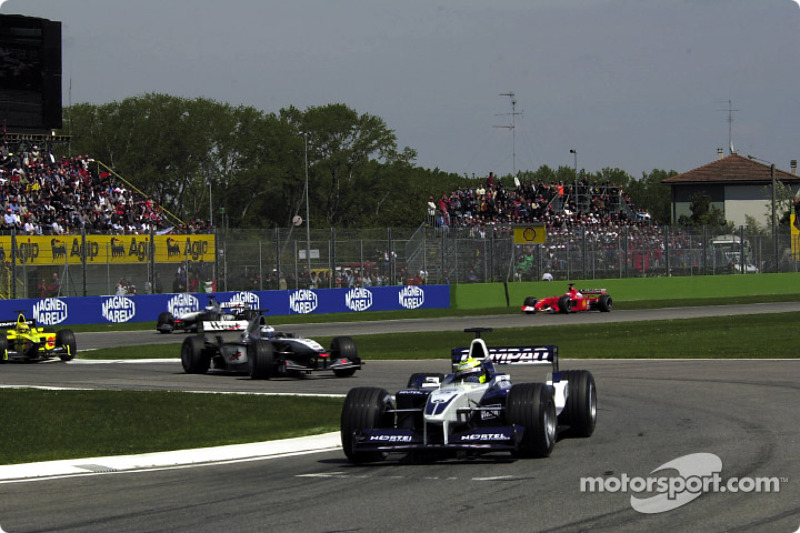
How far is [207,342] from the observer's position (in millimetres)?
24375

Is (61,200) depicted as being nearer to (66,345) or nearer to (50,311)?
(50,311)

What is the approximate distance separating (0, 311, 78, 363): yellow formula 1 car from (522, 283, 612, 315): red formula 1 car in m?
20.9

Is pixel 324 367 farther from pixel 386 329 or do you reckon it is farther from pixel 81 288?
pixel 81 288

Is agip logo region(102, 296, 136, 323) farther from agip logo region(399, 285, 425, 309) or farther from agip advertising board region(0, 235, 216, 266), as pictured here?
agip logo region(399, 285, 425, 309)

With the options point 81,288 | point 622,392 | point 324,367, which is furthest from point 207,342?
point 81,288

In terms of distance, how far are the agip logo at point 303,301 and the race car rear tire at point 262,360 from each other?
83.4ft

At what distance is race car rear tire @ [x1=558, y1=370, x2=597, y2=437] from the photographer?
511 inches

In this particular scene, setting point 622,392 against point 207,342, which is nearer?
point 622,392

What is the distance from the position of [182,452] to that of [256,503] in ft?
12.8

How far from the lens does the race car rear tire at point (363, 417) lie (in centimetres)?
1171

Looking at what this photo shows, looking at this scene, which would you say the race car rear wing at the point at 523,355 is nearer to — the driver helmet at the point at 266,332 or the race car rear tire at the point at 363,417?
the race car rear tire at the point at 363,417

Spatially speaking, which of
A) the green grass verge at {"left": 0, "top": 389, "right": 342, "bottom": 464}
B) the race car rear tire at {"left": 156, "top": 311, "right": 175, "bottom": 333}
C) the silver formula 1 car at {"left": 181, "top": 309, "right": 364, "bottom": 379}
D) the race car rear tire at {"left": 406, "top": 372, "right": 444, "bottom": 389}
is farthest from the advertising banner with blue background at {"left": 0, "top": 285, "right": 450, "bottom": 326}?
the race car rear tire at {"left": 406, "top": 372, "right": 444, "bottom": 389}

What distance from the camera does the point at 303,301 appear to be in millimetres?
48438

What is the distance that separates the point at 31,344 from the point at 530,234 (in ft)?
93.3
